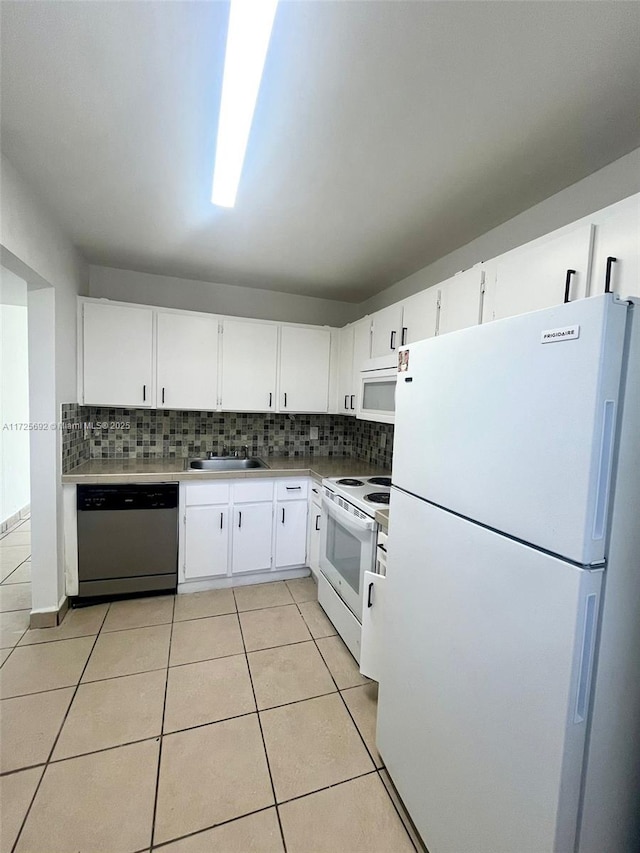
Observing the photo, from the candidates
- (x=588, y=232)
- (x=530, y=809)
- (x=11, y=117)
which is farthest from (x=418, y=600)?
(x=11, y=117)

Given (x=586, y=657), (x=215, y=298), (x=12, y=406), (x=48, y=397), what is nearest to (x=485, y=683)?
(x=586, y=657)

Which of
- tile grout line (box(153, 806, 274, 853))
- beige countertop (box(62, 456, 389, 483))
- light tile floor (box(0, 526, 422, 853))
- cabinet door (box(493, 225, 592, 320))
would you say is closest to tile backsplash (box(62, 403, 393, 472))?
beige countertop (box(62, 456, 389, 483))

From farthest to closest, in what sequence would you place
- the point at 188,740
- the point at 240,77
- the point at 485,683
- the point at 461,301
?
the point at 461,301
the point at 188,740
the point at 240,77
the point at 485,683

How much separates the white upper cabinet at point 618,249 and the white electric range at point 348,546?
1347mm

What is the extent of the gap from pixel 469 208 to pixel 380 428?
1809 mm

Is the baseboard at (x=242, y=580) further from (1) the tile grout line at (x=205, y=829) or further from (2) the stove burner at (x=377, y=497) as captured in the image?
(1) the tile grout line at (x=205, y=829)

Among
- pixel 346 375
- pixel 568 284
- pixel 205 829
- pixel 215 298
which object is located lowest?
pixel 205 829

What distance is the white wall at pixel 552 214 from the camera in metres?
1.42

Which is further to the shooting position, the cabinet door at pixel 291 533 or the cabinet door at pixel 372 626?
the cabinet door at pixel 291 533

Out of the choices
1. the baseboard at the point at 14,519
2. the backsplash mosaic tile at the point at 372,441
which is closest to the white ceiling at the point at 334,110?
the backsplash mosaic tile at the point at 372,441

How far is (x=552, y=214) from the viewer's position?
1709 mm

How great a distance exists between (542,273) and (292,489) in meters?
2.18

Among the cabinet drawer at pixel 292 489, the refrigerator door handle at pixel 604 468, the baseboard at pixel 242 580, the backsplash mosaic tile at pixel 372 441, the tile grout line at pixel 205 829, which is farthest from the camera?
the backsplash mosaic tile at pixel 372 441

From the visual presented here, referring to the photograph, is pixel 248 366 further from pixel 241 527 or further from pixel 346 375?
pixel 241 527
